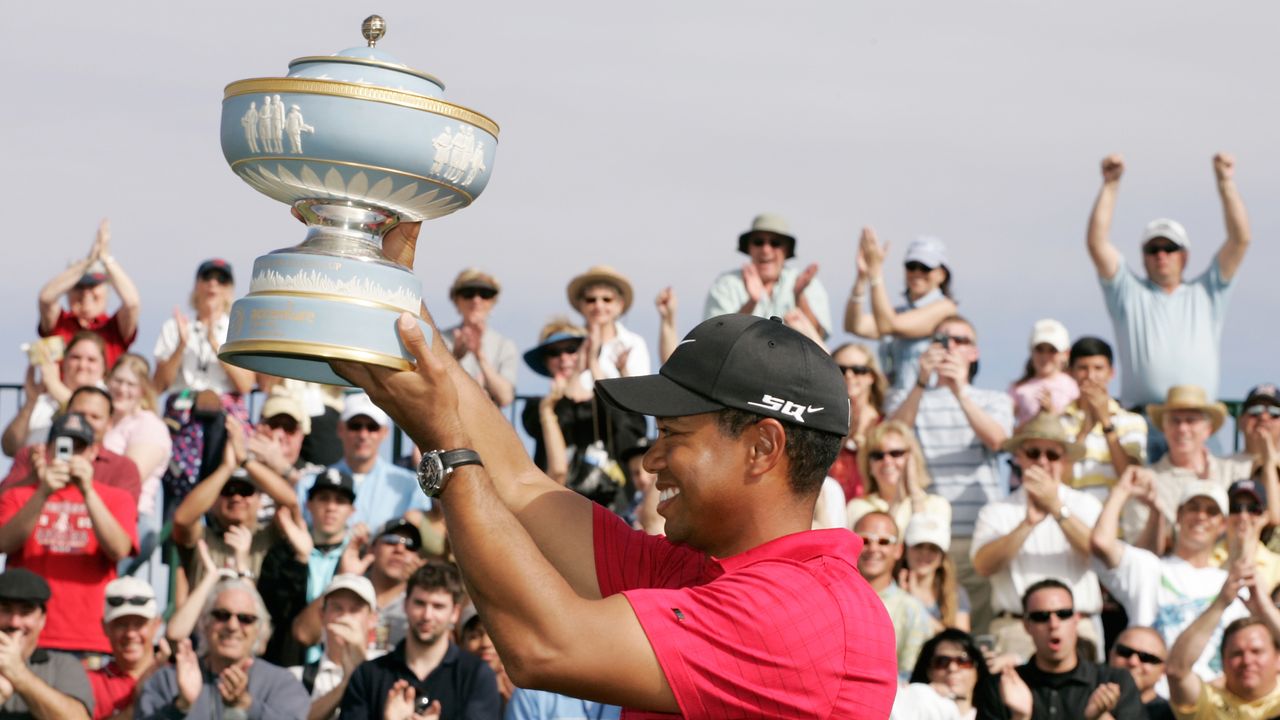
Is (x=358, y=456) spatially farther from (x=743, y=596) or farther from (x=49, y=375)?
(x=743, y=596)

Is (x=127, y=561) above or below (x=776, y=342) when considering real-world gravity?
below

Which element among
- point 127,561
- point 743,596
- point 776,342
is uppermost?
point 776,342

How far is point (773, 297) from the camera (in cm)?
1307

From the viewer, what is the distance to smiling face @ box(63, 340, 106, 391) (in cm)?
1261

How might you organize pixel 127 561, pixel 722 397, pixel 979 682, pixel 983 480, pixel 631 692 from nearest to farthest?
pixel 631 692, pixel 722 397, pixel 979 682, pixel 127 561, pixel 983 480

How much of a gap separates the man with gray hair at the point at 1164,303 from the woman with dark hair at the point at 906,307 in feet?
3.88

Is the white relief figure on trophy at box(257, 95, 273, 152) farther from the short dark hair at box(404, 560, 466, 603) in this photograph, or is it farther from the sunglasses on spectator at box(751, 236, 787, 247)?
the sunglasses on spectator at box(751, 236, 787, 247)

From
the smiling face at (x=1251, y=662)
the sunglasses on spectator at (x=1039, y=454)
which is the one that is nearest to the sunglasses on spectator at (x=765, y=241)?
the sunglasses on spectator at (x=1039, y=454)

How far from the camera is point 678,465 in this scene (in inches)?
165

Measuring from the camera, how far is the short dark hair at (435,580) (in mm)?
9992

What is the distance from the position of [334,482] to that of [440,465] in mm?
7984

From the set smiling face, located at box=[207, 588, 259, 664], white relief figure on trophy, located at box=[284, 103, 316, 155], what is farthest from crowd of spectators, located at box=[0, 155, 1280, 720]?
white relief figure on trophy, located at box=[284, 103, 316, 155]

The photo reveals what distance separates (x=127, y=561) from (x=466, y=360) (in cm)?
282

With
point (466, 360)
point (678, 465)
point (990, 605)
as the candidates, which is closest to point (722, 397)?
point (678, 465)
